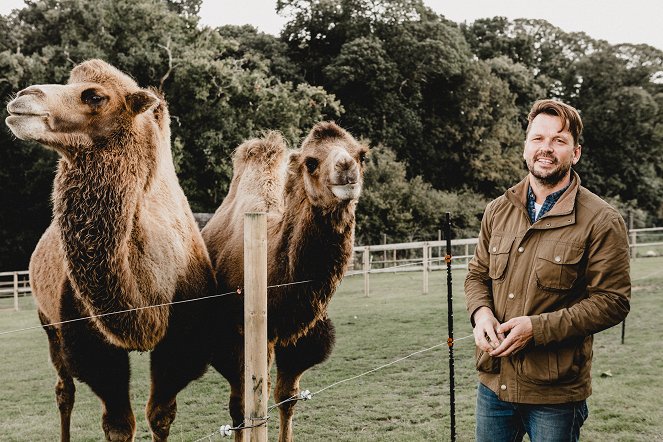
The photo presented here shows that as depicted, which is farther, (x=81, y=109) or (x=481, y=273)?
(x=81, y=109)

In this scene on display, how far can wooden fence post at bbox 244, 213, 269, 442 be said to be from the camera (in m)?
2.61

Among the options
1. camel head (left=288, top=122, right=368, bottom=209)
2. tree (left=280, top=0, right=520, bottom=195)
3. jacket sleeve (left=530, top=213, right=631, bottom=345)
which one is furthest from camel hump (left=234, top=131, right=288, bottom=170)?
tree (left=280, top=0, right=520, bottom=195)

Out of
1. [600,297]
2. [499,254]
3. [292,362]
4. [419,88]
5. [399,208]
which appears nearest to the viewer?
[600,297]

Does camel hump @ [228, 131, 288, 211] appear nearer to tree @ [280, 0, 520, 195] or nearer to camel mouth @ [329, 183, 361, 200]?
camel mouth @ [329, 183, 361, 200]

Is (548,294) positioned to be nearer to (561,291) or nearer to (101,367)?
(561,291)

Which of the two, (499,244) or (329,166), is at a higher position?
(329,166)

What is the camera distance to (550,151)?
7.83 ft

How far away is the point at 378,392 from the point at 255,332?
12.7 feet

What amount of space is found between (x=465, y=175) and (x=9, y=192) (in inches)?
779

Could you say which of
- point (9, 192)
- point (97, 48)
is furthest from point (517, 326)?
point (9, 192)

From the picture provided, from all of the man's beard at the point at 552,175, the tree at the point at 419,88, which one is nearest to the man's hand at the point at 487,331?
the man's beard at the point at 552,175

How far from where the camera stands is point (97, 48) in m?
18.0

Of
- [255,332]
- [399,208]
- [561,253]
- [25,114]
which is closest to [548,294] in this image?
[561,253]

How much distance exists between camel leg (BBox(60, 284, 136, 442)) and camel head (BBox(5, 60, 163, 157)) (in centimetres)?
100
